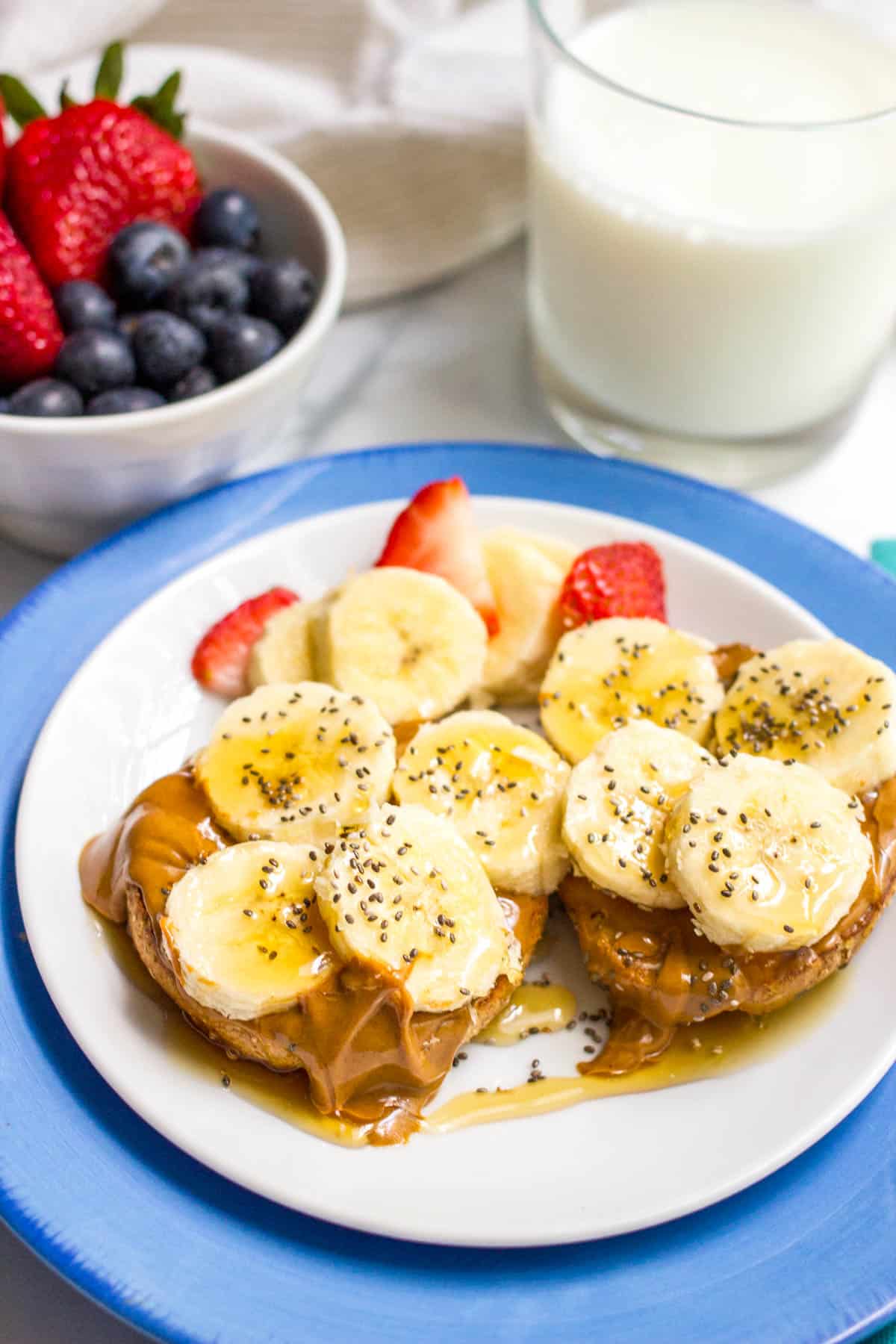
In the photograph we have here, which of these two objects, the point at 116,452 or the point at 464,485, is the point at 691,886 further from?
the point at 116,452

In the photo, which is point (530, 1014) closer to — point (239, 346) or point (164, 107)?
point (239, 346)

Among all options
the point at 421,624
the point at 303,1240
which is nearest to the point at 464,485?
the point at 421,624

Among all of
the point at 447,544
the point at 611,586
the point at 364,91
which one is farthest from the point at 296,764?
the point at 364,91

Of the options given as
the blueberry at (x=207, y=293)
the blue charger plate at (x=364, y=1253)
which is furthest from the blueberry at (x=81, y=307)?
the blue charger plate at (x=364, y=1253)

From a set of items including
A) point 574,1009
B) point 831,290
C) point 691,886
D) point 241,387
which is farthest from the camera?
point 831,290

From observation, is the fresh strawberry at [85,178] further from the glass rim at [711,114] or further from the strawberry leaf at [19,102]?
the glass rim at [711,114]

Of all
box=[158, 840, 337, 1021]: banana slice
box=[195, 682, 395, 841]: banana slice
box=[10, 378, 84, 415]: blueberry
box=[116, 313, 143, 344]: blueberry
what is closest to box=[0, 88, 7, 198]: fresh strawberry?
box=[116, 313, 143, 344]: blueberry
